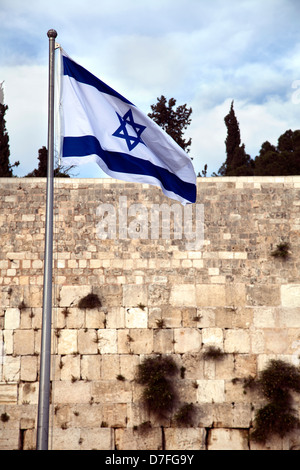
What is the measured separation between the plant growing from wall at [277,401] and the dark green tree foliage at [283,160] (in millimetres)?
9312

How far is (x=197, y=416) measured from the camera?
938cm

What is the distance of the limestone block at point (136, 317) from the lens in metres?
9.70

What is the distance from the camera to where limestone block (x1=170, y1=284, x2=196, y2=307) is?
32.2ft

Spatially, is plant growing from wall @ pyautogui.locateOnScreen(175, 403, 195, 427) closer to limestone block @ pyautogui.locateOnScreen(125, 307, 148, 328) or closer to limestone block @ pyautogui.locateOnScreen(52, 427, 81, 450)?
limestone block @ pyautogui.locateOnScreen(125, 307, 148, 328)

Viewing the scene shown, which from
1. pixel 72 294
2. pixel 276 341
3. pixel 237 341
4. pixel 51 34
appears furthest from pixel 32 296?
pixel 51 34

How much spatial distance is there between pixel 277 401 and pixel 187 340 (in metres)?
1.93

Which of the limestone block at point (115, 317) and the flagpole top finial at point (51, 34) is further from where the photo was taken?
the limestone block at point (115, 317)

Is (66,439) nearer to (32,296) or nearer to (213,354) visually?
(32,296)

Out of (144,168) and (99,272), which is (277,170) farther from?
(144,168)

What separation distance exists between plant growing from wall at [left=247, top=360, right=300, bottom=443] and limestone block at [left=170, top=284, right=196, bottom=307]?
185cm

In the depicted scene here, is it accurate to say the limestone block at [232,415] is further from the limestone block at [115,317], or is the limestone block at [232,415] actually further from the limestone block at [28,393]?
the limestone block at [28,393]

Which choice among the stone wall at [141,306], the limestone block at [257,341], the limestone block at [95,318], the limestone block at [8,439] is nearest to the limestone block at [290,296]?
the stone wall at [141,306]

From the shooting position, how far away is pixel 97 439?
30.5 feet

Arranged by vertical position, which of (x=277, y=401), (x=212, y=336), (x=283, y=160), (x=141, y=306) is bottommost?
(x=277, y=401)
